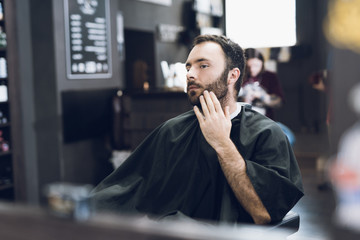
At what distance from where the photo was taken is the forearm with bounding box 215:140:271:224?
1.70 m

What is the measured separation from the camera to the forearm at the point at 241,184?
1.70m

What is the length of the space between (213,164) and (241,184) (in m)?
0.23

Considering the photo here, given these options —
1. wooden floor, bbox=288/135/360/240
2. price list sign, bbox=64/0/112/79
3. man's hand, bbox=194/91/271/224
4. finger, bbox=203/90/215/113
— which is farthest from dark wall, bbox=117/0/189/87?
man's hand, bbox=194/91/271/224

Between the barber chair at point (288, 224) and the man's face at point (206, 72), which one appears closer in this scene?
the barber chair at point (288, 224)

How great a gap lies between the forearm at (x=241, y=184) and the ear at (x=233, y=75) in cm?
37

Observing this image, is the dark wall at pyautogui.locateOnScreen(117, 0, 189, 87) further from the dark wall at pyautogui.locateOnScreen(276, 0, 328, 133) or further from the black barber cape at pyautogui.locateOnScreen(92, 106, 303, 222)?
the black barber cape at pyautogui.locateOnScreen(92, 106, 303, 222)

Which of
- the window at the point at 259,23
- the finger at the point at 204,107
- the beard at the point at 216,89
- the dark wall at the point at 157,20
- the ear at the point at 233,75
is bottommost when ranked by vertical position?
the finger at the point at 204,107

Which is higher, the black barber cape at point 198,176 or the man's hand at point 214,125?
the man's hand at point 214,125

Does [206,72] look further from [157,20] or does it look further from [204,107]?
[157,20]

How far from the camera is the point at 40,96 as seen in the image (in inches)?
191

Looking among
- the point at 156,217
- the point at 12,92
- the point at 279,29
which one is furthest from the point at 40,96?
the point at 156,217

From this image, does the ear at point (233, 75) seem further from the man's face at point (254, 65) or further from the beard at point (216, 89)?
the man's face at point (254, 65)

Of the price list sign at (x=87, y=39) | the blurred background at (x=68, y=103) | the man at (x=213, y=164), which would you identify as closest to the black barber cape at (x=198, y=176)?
the man at (x=213, y=164)

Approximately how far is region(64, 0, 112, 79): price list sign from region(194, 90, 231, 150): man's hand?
131 inches
